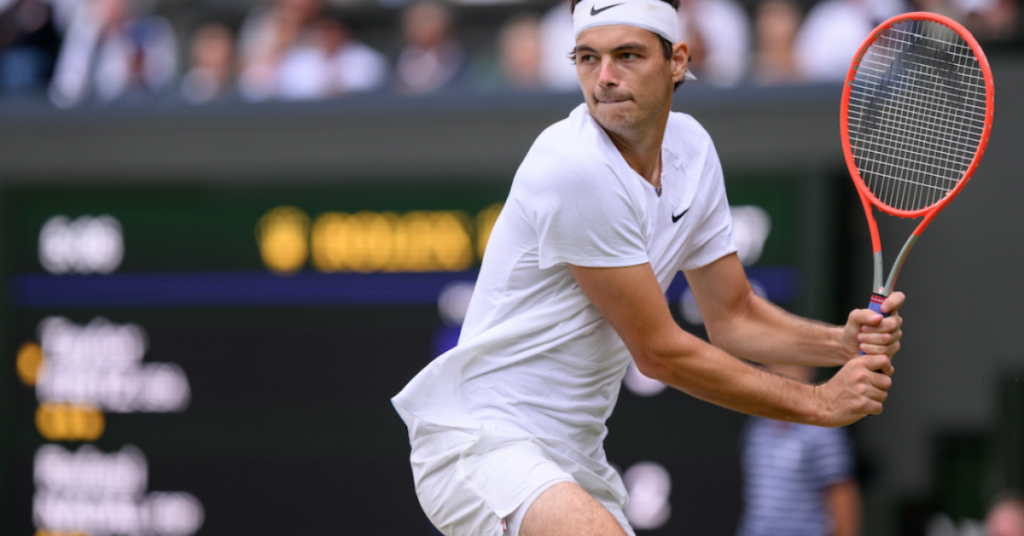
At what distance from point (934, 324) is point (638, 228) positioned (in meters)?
3.26

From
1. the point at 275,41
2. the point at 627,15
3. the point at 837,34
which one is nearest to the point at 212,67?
Answer: the point at 275,41

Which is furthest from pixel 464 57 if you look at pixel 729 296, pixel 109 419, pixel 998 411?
pixel 729 296

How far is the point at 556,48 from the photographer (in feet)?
22.3

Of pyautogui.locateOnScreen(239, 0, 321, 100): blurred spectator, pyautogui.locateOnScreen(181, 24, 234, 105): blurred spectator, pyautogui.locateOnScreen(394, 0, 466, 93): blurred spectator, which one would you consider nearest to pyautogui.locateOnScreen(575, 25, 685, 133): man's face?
pyautogui.locateOnScreen(394, 0, 466, 93): blurred spectator

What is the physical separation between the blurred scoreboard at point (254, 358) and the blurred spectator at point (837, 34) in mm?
1025

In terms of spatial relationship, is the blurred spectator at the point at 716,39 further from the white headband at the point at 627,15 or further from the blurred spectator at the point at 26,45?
A: the blurred spectator at the point at 26,45

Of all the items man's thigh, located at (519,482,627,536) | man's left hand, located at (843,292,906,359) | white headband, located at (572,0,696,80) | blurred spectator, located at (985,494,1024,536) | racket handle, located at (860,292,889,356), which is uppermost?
white headband, located at (572,0,696,80)

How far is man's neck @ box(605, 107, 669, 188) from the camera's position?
2.72 metres

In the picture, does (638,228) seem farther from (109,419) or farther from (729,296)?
(109,419)

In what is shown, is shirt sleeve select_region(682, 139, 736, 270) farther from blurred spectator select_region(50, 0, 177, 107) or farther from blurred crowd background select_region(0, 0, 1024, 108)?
blurred spectator select_region(50, 0, 177, 107)

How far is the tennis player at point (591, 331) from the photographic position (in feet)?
8.57

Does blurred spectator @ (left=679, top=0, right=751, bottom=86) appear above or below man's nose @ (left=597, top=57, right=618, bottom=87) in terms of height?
above

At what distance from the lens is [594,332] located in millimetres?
2781

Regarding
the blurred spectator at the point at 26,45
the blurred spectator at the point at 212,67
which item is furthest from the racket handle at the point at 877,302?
the blurred spectator at the point at 26,45
